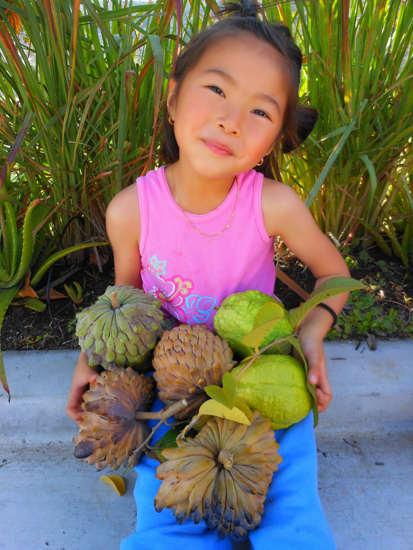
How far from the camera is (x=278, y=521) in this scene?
1.02m

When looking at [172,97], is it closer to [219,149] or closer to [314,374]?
[219,149]

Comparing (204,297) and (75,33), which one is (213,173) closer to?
(204,297)

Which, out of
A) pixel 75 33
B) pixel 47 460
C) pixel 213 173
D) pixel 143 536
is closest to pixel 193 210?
pixel 213 173

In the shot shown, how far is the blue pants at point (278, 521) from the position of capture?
980 millimetres

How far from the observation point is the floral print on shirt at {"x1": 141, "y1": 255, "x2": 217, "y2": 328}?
1.70m

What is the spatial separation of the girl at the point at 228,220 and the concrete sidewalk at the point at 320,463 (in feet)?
1.38

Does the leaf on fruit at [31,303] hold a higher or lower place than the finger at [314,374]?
lower

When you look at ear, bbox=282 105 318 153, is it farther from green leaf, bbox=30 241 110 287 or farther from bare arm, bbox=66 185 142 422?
green leaf, bbox=30 241 110 287

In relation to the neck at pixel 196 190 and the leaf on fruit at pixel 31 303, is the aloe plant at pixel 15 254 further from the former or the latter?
the neck at pixel 196 190

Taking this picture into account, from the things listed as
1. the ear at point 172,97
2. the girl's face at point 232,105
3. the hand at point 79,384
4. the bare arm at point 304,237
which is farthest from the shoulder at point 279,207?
the hand at point 79,384

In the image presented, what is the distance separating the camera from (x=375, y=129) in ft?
6.79

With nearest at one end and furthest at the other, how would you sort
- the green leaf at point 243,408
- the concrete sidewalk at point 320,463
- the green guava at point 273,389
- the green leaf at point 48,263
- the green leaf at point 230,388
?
the green leaf at point 230,388
the green leaf at point 243,408
the green guava at point 273,389
the concrete sidewalk at point 320,463
the green leaf at point 48,263

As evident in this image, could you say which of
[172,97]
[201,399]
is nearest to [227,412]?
[201,399]

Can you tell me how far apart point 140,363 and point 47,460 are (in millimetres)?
859
